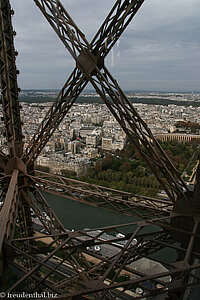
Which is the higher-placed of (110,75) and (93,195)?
(110,75)

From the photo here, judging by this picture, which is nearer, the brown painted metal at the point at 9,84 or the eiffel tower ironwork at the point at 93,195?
the eiffel tower ironwork at the point at 93,195

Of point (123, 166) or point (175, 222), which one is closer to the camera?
point (175, 222)

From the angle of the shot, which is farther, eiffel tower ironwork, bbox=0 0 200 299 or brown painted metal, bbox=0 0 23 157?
brown painted metal, bbox=0 0 23 157

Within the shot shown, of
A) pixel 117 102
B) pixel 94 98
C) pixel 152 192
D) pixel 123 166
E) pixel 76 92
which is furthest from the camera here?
pixel 94 98

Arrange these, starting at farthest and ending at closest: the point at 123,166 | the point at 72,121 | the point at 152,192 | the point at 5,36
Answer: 1. the point at 72,121
2. the point at 123,166
3. the point at 152,192
4. the point at 5,36

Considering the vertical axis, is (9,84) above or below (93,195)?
above

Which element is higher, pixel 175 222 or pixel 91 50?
pixel 91 50

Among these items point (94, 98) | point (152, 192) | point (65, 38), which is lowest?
point (152, 192)

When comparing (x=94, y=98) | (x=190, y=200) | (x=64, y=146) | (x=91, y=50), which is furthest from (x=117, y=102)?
(x=94, y=98)

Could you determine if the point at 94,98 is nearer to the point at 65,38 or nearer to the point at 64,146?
the point at 64,146

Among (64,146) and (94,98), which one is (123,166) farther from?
(94,98)
